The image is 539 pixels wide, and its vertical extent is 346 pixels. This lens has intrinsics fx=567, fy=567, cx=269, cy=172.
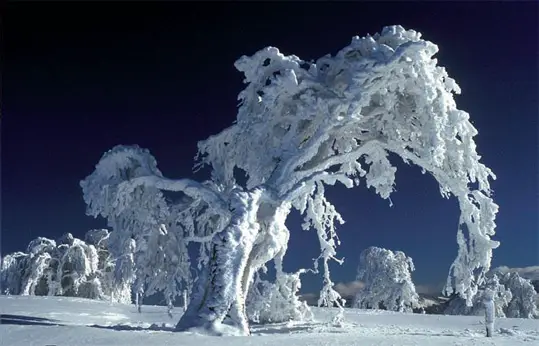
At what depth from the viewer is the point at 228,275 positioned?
13.4 meters

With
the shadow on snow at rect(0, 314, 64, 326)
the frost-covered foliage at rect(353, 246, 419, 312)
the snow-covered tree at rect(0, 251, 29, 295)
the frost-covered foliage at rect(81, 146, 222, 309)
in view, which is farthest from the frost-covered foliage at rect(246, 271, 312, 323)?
the snow-covered tree at rect(0, 251, 29, 295)

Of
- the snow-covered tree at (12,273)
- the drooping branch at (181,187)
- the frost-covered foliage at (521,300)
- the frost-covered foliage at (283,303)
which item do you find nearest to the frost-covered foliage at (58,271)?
the snow-covered tree at (12,273)

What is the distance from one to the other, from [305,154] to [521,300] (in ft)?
95.5

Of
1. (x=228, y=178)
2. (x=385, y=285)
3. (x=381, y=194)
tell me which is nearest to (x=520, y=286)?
(x=385, y=285)

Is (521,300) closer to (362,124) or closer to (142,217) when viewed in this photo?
(362,124)

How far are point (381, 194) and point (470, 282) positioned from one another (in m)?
3.88

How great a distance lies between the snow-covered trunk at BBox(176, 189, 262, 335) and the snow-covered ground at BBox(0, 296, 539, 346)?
0.84 m

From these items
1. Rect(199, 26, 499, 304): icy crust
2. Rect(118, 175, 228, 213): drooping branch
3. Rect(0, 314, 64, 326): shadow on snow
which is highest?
Rect(199, 26, 499, 304): icy crust

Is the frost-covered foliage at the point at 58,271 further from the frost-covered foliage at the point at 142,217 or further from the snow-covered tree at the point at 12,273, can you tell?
the frost-covered foliage at the point at 142,217

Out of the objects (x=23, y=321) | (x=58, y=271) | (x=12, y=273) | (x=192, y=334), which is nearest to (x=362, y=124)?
(x=192, y=334)

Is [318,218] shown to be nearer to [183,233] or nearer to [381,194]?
[381,194]

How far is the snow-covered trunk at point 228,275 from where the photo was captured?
13180 millimetres

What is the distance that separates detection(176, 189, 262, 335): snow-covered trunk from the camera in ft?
43.2

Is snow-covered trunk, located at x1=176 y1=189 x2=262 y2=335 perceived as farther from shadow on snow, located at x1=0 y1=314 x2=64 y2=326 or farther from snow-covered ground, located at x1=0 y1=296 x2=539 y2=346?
shadow on snow, located at x1=0 y1=314 x2=64 y2=326
